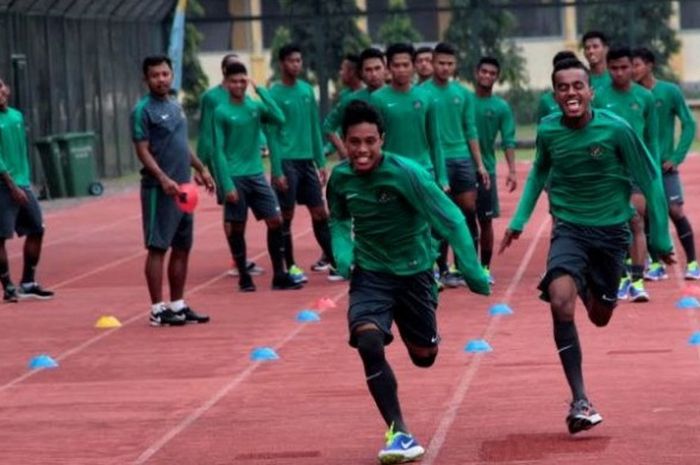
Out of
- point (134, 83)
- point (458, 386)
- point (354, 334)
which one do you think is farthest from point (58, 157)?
point (354, 334)

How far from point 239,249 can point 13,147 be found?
6.65ft

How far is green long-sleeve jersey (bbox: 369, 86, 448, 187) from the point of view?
1574cm

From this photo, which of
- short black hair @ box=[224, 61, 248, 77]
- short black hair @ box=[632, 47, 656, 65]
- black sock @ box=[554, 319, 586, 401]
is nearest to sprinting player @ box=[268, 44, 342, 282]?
short black hair @ box=[224, 61, 248, 77]

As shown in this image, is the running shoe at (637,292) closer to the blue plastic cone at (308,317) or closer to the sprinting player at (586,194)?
the blue plastic cone at (308,317)

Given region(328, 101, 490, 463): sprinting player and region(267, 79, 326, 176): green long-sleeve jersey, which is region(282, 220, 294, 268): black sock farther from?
region(328, 101, 490, 463): sprinting player

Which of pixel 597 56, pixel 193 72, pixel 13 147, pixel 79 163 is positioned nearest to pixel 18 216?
pixel 13 147

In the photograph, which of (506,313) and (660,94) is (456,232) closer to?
(506,313)

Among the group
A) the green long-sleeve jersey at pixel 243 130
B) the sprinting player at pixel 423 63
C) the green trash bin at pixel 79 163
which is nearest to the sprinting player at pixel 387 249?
the green long-sleeve jersey at pixel 243 130

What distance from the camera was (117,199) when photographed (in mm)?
31094

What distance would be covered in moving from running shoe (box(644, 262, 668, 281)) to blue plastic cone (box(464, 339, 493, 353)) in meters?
4.10

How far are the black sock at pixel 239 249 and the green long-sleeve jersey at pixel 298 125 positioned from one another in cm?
114

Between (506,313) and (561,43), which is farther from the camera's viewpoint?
(561,43)

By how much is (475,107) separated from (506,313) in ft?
10.3

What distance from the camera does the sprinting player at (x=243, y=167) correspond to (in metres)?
16.4
